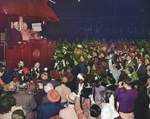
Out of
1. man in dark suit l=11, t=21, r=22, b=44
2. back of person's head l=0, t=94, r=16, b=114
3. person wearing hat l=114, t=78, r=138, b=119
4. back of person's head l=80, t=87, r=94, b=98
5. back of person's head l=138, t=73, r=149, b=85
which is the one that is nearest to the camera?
back of person's head l=0, t=94, r=16, b=114

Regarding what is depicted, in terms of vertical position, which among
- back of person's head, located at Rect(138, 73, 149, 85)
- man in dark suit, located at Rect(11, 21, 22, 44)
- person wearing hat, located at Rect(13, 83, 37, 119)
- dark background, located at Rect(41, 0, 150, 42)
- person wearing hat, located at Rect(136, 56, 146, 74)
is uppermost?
dark background, located at Rect(41, 0, 150, 42)

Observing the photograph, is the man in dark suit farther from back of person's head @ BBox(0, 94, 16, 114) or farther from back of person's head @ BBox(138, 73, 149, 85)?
back of person's head @ BBox(138, 73, 149, 85)

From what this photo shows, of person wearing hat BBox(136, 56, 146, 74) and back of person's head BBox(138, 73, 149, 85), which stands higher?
person wearing hat BBox(136, 56, 146, 74)

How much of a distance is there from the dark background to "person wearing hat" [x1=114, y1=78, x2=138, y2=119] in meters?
3.84

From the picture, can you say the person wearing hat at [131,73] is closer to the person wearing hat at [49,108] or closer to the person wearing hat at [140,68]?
the person wearing hat at [140,68]

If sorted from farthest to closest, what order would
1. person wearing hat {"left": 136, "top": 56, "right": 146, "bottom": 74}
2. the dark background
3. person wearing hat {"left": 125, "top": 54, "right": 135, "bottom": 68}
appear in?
the dark background
person wearing hat {"left": 125, "top": 54, "right": 135, "bottom": 68}
person wearing hat {"left": 136, "top": 56, "right": 146, "bottom": 74}

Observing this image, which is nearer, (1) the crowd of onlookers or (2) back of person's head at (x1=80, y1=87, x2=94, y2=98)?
(1) the crowd of onlookers

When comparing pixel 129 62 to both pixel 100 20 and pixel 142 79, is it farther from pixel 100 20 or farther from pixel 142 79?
pixel 100 20

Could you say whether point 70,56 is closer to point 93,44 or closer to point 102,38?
point 93,44

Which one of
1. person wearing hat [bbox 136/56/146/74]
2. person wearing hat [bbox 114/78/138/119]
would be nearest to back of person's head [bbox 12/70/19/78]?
person wearing hat [bbox 114/78/138/119]

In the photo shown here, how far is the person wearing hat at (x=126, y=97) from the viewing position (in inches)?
131

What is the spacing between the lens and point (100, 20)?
7223 mm

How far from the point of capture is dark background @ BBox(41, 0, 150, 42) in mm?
6879

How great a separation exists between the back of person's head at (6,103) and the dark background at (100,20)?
4015mm
